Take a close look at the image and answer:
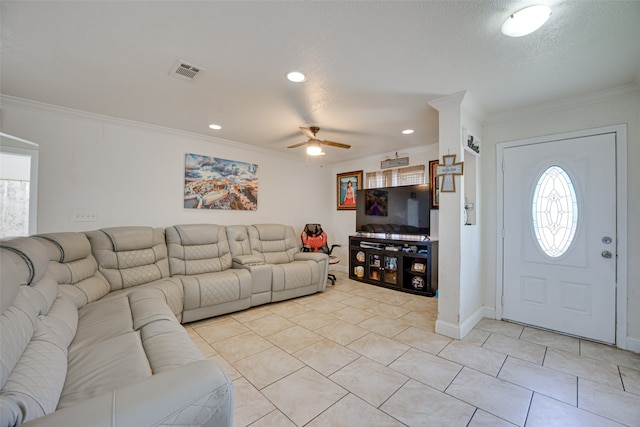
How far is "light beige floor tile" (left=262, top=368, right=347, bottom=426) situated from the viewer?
5.24 feet

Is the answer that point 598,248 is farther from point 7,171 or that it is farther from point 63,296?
point 7,171

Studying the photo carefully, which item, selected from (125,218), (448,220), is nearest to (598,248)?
(448,220)

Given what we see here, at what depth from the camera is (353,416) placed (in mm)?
1562

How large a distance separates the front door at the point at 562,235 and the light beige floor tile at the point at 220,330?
2.97 m

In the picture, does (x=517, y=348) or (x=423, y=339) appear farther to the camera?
(x=423, y=339)

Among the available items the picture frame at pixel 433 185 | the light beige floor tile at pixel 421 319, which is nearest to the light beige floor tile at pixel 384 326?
the light beige floor tile at pixel 421 319

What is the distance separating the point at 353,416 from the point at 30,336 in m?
1.66

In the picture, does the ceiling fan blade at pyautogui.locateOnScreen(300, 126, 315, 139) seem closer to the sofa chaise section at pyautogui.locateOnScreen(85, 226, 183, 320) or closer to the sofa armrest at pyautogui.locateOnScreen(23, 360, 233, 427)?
the sofa chaise section at pyautogui.locateOnScreen(85, 226, 183, 320)

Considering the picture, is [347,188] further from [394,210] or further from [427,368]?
[427,368]

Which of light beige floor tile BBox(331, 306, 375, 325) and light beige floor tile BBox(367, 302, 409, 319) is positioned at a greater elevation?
light beige floor tile BBox(367, 302, 409, 319)

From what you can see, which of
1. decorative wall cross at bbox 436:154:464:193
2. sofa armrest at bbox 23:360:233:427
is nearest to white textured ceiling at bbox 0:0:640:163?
decorative wall cross at bbox 436:154:464:193

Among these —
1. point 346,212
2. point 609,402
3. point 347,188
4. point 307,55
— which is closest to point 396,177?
point 347,188

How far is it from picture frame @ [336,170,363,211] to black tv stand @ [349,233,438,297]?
80 cm

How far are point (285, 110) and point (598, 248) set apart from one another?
11.1 feet
